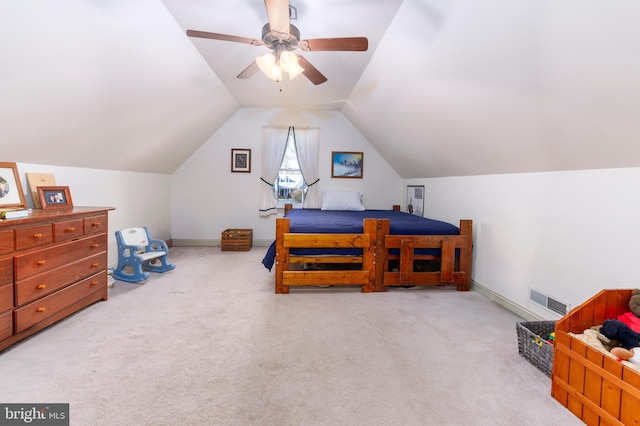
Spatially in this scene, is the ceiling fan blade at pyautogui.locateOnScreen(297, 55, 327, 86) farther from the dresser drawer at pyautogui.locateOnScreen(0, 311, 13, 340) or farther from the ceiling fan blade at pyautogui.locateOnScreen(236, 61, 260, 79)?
the dresser drawer at pyautogui.locateOnScreen(0, 311, 13, 340)

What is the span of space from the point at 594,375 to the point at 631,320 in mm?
443

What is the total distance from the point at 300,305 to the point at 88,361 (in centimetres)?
146

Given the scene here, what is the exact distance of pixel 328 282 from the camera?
9.55ft

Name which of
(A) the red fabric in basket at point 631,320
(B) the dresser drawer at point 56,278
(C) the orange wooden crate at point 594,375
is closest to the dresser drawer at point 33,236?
(B) the dresser drawer at point 56,278

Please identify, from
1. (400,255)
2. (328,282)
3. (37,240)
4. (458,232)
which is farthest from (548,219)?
(37,240)

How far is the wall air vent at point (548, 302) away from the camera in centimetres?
208

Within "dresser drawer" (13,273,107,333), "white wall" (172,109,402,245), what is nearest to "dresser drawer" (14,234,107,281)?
"dresser drawer" (13,273,107,333)

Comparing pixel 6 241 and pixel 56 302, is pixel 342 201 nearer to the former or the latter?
pixel 56 302

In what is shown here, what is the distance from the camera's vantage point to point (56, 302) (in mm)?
2086

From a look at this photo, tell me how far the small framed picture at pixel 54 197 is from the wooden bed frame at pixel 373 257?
1802 millimetres

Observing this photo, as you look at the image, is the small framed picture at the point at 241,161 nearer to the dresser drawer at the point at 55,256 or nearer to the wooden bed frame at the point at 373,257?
the wooden bed frame at the point at 373,257

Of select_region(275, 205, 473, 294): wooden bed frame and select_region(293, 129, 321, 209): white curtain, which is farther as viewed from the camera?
select_region(293, 129, 321, 209): white curtain

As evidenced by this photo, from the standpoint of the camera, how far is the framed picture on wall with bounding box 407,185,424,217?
4.38 meters

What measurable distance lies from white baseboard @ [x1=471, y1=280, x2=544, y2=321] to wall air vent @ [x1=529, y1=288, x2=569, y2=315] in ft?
0.35
